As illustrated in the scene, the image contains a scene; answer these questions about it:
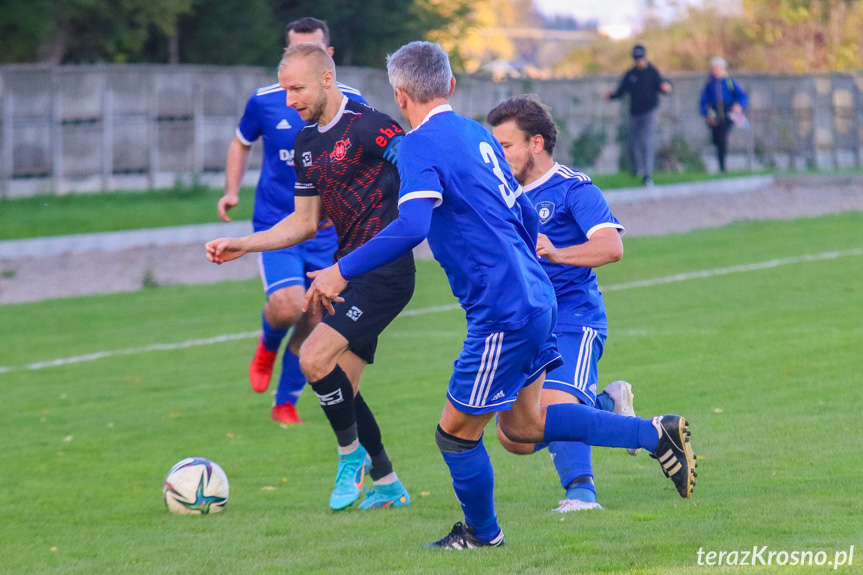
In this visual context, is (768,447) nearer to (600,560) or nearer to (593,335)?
(593,335)

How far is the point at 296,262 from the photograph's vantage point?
26.9 ft

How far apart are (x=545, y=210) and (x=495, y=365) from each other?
4.56ft

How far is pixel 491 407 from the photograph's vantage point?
4.67m

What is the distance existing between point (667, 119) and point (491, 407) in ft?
85.9

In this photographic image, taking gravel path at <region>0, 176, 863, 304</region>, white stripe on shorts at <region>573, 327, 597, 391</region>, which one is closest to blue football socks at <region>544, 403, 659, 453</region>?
white stripe on shorts at <region>573, 327, 597, 391</region>

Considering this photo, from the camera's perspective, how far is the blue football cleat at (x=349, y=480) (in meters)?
5.95

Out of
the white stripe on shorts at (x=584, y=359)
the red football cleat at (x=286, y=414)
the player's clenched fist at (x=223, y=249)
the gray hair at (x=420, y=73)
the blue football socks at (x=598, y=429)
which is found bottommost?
the red football cleat at (x=286, y=414)

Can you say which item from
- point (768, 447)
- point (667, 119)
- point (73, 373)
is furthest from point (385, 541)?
point (667, 119)

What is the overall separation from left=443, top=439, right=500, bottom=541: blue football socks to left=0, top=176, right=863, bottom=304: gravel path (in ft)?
36.2

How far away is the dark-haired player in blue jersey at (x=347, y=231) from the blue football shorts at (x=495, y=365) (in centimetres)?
131

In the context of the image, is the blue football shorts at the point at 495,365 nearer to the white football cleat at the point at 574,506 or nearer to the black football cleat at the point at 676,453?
the black football cleat at the point at 676,453

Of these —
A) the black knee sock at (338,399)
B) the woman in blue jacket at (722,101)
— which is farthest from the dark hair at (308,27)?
the woman in blue jacket at (722,101)

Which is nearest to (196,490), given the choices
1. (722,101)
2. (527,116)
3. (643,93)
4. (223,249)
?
(223,249)

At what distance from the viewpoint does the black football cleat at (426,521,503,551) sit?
486 centimetres
